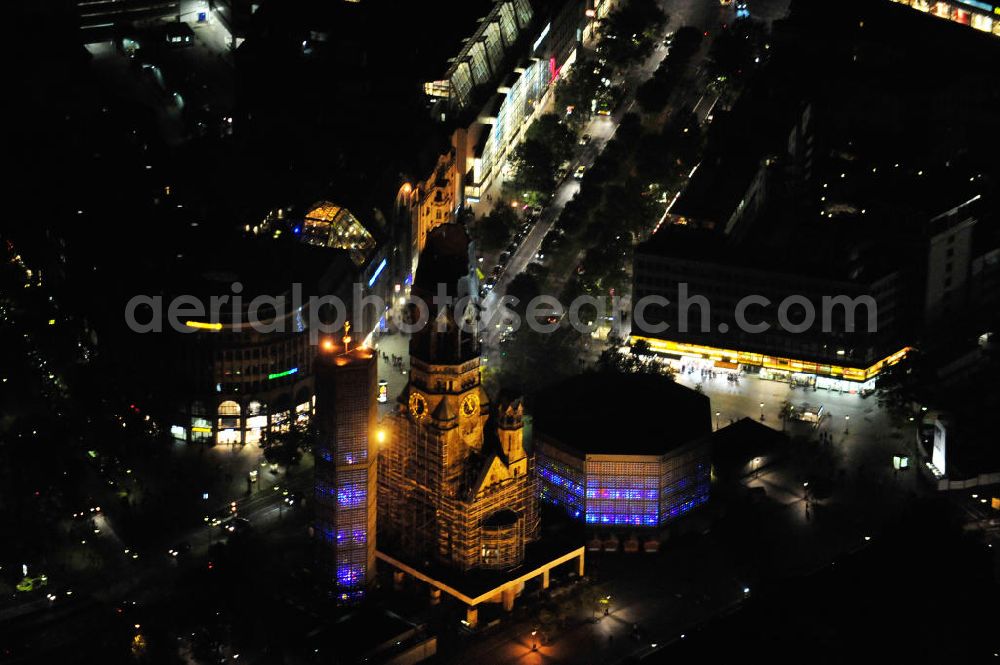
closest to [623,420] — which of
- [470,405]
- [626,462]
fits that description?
[626,462]

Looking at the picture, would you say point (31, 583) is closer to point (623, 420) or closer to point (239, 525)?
point (239, 525)

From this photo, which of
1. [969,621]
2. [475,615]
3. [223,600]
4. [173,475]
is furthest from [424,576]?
[969,621]

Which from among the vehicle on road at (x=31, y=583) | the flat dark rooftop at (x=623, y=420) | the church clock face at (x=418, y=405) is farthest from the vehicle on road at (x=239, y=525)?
the flat dark rooftop at (x=623, y=420)

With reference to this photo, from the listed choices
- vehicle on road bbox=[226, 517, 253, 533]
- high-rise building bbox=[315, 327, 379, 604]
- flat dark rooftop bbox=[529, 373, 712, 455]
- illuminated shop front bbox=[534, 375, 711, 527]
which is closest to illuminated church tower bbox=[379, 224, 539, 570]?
high-rise building bbox=[315, 327, 379, 604]

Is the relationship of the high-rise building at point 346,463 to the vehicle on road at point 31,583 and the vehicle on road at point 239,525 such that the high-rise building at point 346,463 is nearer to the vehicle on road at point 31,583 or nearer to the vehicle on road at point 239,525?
the vehicle on road at point 239,525

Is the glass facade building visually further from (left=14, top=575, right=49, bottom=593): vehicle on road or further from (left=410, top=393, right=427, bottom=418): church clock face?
(left=14, top=575, right=49, bottom=593): vehicle on road

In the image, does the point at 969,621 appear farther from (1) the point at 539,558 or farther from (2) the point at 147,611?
(2) the point at 147,611
